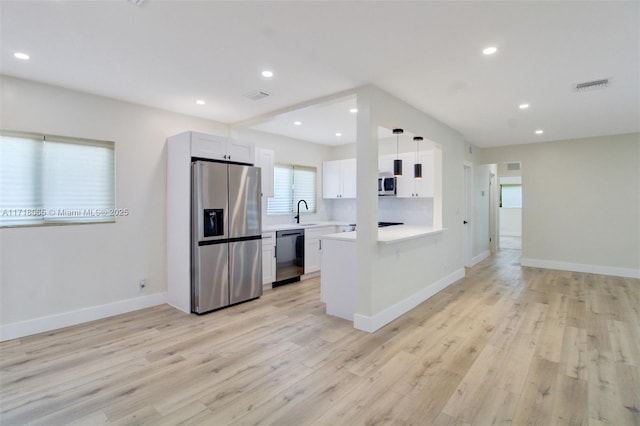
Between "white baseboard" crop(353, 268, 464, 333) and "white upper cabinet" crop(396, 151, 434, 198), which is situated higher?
"white upper cabinet" crop(396, 151, 434, 198)

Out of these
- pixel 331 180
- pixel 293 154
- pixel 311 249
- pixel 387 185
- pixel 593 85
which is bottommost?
pixel 311 249

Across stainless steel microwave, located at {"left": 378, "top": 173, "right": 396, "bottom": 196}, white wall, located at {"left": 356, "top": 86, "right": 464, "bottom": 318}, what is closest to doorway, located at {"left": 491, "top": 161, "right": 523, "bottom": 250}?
white wall, located at {"left": 356, "top": 86, "right": 464, "bottom": 318}

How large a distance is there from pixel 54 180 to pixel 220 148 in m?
1.83

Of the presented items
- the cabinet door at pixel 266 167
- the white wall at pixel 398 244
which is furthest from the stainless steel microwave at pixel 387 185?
the cabinet door at pixel 266 167

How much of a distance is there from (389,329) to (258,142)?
12.6 feet

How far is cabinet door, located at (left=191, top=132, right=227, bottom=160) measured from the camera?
12.8ft

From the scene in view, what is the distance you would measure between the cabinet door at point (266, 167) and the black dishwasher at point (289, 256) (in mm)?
753

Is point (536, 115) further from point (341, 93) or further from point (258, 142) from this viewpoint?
point (258, 142)

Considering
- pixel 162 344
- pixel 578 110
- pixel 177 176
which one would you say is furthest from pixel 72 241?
pixel 578 110

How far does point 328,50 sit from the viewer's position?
2617 mm

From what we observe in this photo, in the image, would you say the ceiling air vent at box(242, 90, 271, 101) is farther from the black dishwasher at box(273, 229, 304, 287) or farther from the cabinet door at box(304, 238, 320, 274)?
the cabinet door at box(304, 238, 320, 274)

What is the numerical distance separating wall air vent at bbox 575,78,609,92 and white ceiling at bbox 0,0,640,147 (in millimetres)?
96

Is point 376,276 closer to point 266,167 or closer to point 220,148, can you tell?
point 220,148

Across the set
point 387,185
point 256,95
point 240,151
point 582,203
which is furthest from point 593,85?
point 240,151
